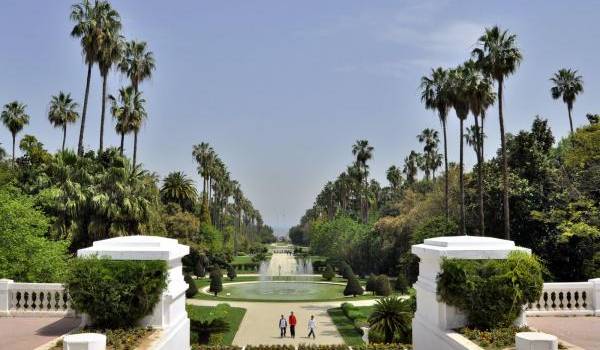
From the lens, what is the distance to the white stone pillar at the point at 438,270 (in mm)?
14617

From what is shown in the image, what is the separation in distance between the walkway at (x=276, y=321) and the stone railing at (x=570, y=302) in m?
14.3

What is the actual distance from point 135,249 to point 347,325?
75.5 feet

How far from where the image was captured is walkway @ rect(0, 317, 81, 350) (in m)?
14.2

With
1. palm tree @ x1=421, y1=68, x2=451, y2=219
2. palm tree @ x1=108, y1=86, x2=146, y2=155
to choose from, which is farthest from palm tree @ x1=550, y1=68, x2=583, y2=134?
palm tree @ x1=108, y1=86, x2=146, y2=155

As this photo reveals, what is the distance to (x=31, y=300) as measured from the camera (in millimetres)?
17969

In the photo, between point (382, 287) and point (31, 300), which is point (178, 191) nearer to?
point (382, 287)

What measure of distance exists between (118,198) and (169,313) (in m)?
23.1

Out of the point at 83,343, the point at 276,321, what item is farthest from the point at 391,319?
the point at 83,343

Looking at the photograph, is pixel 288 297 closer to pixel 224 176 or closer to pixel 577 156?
pixel 577 156

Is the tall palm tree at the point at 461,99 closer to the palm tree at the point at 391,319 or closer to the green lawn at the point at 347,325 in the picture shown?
the green lawn at the point at 347,325

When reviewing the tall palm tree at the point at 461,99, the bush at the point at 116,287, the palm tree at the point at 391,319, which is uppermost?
the tall palm tree at the point at 461,99

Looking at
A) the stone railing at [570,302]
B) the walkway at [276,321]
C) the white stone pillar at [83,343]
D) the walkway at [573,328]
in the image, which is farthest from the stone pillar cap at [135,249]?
the walkway at [276,321]

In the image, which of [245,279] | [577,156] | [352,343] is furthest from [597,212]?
[245,279]

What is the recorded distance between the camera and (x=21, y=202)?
27125mm
